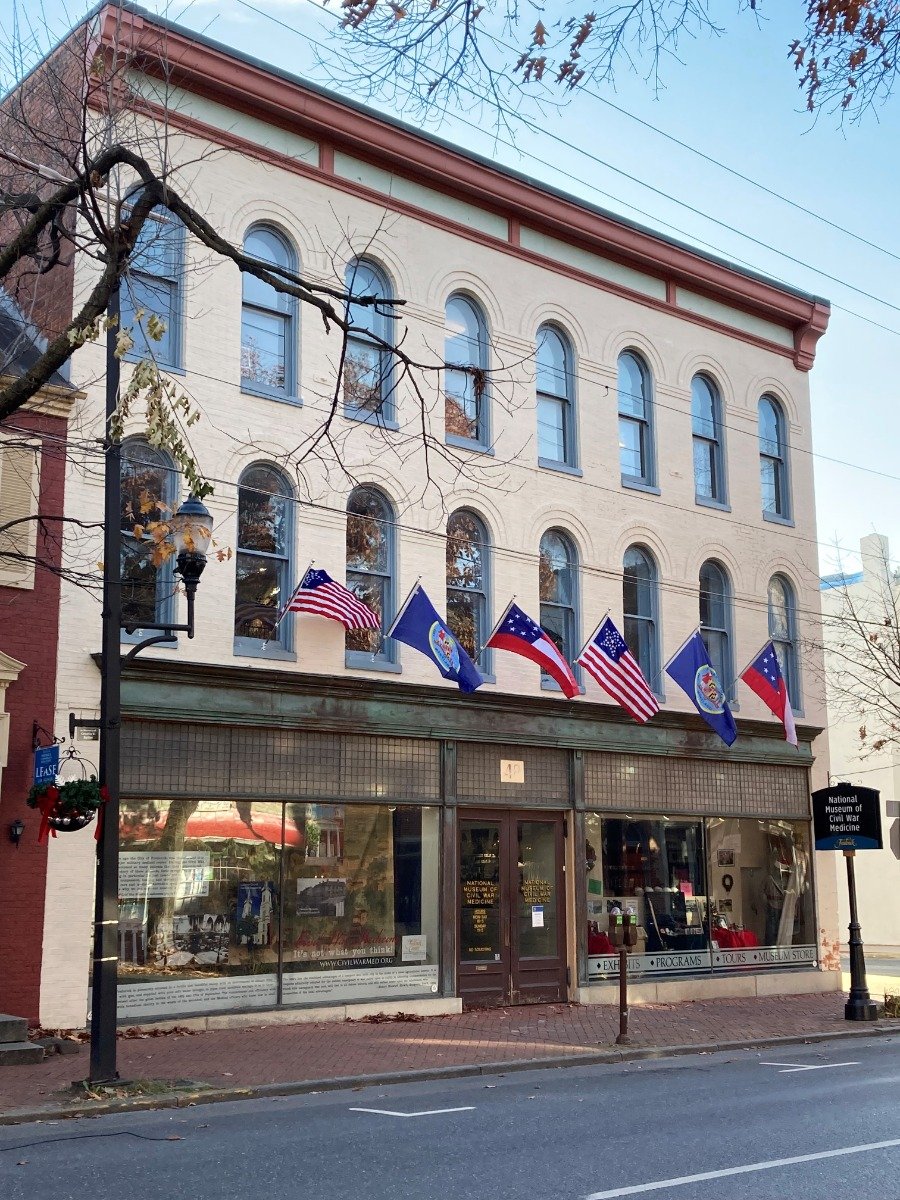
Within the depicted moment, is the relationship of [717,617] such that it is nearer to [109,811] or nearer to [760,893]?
[760,893]

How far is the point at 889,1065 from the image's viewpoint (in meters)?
14.1

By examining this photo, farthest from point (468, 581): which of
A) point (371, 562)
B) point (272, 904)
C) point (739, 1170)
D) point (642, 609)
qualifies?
point (739, 1170)

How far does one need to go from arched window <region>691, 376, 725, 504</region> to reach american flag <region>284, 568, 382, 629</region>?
28.2ft

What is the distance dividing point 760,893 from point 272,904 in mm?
9714

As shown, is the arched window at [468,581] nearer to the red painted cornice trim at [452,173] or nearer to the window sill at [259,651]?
the window sill at [259,651]

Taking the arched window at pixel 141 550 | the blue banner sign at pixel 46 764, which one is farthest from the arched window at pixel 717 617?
the blue banner sign at pixel 46 764

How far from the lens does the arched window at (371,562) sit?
18.3 metres

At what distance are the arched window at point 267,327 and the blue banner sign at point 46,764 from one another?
5.80 m

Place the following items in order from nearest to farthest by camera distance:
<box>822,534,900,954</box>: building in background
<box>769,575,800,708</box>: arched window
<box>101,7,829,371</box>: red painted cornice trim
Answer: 1. <box>101,7,829,371</box>: red painted cornice trim
2. <box>769,575,800,708</box>: arched window
3. <box>822,534,900,954</box>: building in background

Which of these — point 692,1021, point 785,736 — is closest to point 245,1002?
point 692,1021

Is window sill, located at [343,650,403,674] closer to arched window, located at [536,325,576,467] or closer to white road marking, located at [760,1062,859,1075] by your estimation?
arched window, located at [536,325,576,467]

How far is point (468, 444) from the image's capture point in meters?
19.8

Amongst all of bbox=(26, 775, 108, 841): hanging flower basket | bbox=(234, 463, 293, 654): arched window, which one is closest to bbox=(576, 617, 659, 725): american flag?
bbox=(234, 463, 293, 654): arched window

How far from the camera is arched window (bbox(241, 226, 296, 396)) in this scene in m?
17.8
